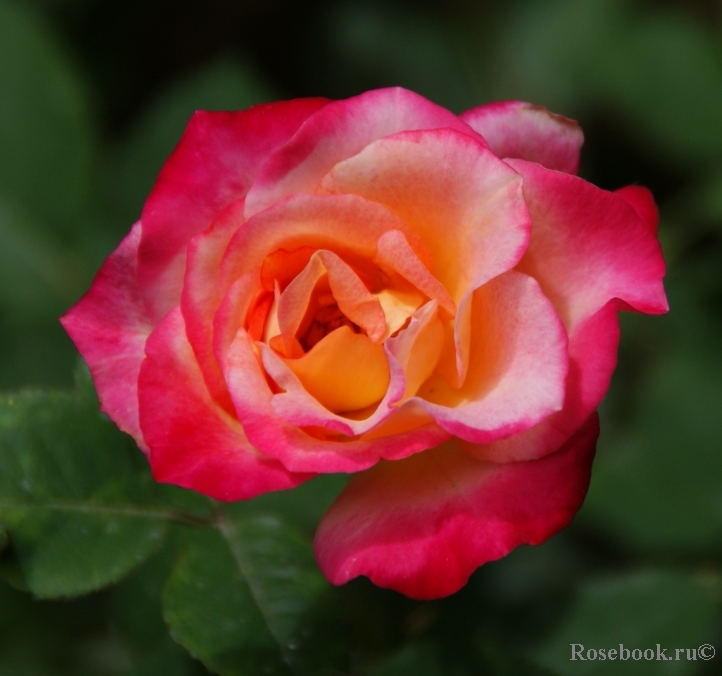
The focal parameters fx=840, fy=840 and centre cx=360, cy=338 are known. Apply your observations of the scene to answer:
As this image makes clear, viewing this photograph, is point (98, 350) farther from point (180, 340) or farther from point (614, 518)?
point (614, 518)

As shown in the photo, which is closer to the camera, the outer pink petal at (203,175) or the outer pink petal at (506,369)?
the outer pink petal at (506,369)

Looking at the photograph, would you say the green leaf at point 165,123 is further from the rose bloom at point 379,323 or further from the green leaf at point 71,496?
the rose bloom at point 379,323

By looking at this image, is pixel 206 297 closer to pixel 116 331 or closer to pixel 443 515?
pixel 116 331

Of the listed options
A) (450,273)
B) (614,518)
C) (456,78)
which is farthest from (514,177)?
(456,78)

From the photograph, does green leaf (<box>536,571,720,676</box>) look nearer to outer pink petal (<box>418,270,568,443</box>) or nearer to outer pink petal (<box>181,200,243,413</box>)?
outer pink petal (<box>418,270,568,443</box>)

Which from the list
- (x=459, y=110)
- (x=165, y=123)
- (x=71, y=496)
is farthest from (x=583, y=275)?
(x=459, y=110)

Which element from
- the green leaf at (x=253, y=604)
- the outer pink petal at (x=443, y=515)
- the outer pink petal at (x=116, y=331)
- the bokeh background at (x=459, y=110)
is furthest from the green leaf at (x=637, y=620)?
the outer pink petal at (x=116, y=331)
